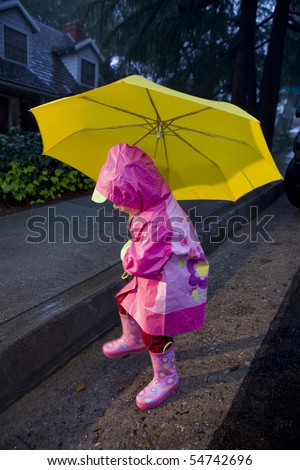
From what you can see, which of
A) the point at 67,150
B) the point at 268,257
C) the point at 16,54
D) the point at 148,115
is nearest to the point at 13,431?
the point at 67,150

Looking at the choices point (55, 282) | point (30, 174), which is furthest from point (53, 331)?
point (30, 174)

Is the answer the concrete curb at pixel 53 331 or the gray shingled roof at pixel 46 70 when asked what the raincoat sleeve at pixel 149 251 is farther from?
the gray shingled roof at pixel 46 70

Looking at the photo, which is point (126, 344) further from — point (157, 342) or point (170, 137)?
point (170, 137)

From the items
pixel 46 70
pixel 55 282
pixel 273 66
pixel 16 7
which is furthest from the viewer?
pixel 46 70

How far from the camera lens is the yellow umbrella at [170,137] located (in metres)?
1.80

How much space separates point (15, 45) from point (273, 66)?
10684mm

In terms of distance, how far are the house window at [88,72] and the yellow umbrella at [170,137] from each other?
17518 mm

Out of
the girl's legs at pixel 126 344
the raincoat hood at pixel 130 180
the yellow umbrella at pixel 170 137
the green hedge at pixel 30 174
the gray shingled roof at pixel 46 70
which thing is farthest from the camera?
the gray shingled roof at pixel 46 70

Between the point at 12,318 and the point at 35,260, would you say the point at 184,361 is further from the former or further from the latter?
the point at 35,260

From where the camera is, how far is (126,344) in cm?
237

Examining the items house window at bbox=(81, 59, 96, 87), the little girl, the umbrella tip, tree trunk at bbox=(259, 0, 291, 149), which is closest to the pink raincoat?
the little girl

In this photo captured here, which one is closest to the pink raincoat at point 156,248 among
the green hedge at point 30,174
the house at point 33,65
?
the green hedge at point 30,174

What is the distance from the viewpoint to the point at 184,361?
2371mm

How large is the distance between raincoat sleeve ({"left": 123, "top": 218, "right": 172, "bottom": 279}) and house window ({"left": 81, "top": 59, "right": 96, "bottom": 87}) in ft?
59.7
